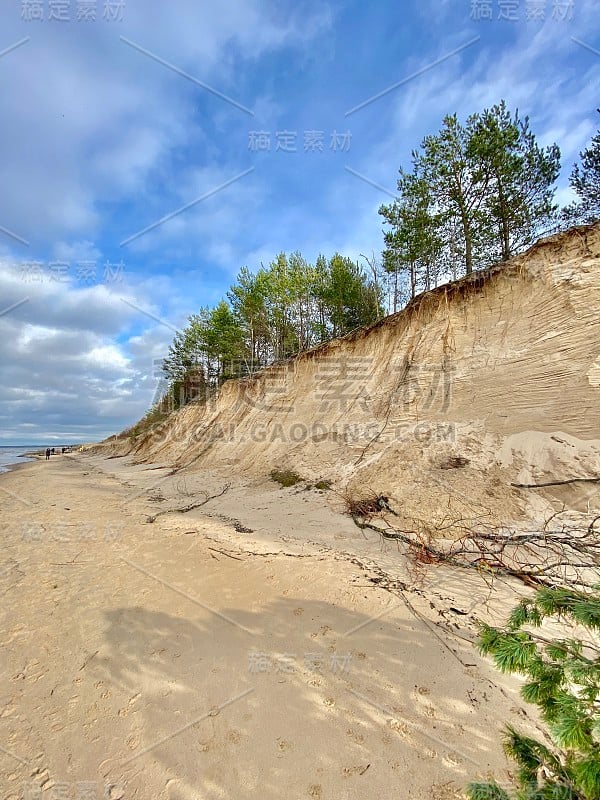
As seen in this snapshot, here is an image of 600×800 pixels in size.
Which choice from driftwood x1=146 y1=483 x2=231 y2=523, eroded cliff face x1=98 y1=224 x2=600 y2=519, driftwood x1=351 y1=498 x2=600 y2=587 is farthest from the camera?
driftwood x1=146 y1=483 x2=231 y2=523

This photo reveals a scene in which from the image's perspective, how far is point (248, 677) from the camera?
8.94 feet

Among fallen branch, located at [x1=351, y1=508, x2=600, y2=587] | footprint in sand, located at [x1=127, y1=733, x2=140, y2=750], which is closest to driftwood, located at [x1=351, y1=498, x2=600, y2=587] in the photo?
fallen branch, located at [x1=351, y1=508, x2=600, y2=587]

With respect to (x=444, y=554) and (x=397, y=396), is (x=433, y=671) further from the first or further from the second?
(x=397, y=396)

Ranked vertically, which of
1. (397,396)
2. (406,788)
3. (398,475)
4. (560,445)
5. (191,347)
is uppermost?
(191,347)

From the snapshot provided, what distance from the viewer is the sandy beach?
2.03 metres

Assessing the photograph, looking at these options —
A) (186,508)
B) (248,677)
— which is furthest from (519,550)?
(186,508)

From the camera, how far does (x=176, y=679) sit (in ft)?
9.01

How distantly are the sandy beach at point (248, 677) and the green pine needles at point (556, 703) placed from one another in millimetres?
1050

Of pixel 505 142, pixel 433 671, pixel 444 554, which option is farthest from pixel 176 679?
pixel 505 142

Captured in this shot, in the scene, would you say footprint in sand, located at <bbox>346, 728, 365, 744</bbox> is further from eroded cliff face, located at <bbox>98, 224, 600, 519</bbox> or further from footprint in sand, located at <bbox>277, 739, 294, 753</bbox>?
eroded cliff face, located at <bbox>98, 224, 600, 519</bbox>

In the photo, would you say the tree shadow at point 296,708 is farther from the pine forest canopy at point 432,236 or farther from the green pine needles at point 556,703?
the pine forest canopy at point 432,236

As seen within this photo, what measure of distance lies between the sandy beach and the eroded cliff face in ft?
8.98

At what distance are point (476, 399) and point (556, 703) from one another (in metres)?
7.27

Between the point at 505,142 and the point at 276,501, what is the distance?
17335 mm
